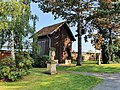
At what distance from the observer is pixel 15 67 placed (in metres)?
19.2

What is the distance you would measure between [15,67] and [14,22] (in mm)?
3410

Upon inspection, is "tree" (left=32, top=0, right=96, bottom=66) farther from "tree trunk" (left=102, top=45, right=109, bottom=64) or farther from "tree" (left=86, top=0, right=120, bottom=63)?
"tree trunk" (left=102, top=45, right=109, bottom=64)

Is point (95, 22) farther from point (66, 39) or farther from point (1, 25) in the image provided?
point (1, 25)

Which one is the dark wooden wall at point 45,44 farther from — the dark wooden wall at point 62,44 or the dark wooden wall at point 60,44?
the dark wooden wall at point 62,44

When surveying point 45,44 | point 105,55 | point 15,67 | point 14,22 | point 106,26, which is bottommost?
point 15,67

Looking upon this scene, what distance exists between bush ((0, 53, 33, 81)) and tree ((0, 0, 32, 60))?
34.0 inches

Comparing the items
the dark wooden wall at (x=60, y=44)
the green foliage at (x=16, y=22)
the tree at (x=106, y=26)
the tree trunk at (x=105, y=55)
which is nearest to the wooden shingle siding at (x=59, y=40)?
the dark wooden wall at (x=60, y=44)

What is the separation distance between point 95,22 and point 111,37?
10836 mm

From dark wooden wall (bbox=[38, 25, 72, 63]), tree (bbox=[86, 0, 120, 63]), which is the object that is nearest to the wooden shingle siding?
dark wooden wall (bbox=[38, 25, 72, 63])

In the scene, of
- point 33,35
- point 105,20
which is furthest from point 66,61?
point 33,35

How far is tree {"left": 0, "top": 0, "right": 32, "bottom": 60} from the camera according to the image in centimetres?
Result: 1847

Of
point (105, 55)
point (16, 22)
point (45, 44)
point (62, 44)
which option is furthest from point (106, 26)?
point (16, 22)

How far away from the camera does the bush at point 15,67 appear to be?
17.9 m

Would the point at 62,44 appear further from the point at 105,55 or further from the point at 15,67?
the point at 15,67
